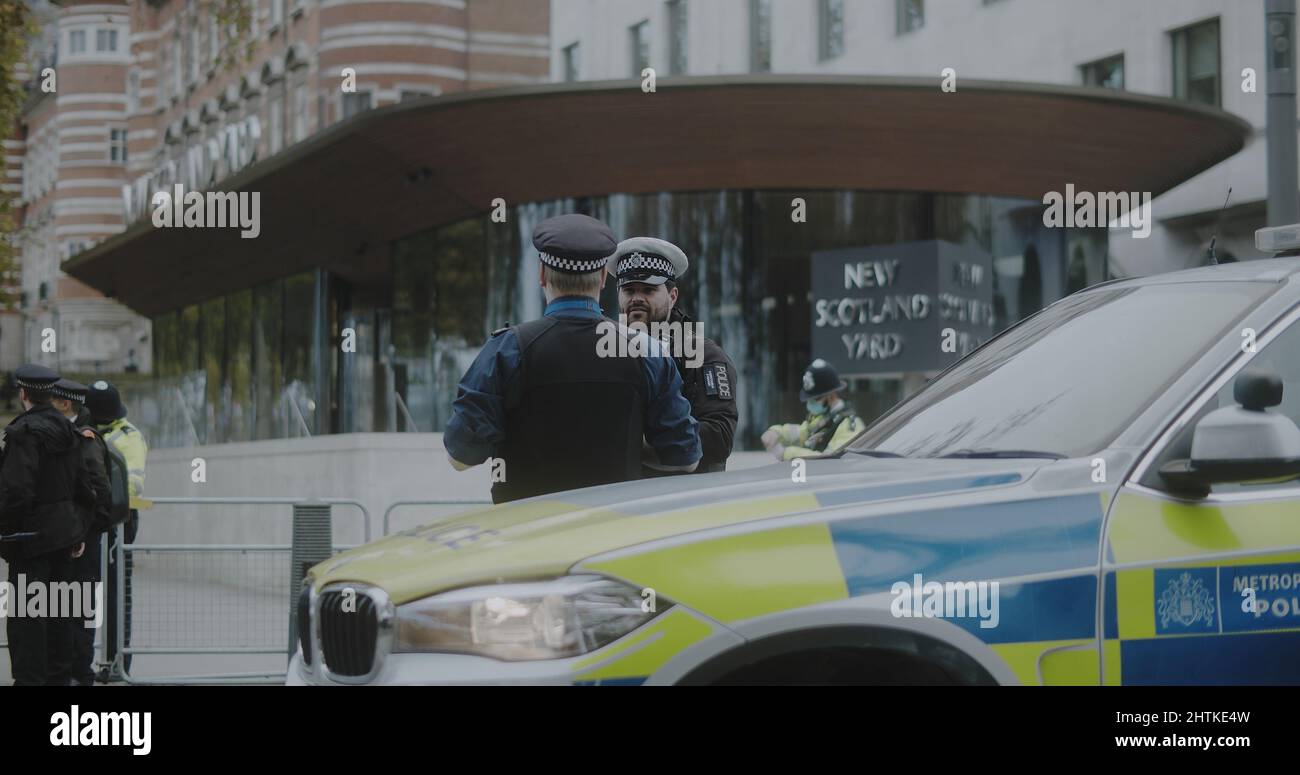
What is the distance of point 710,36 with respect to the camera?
38.1m

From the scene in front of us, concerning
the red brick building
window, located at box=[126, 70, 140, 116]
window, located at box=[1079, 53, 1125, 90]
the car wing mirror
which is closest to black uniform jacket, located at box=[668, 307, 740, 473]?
the car wing mirror

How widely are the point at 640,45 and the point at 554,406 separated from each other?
38072mm

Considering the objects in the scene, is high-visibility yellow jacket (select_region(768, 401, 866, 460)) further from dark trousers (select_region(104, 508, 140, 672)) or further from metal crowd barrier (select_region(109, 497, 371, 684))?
dark trousers (select_region(104, 508, 140, 672))

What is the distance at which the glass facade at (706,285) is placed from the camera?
18.7 metres

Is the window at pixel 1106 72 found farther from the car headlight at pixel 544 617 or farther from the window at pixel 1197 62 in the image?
the car headlight at pixel 544 617

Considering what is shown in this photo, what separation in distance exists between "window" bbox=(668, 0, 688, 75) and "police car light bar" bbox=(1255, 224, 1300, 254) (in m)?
35.6

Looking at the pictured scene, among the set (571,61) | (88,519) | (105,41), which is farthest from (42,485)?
(105,41)

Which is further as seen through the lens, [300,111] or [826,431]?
[300,111]

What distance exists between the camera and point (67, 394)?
9.06 m

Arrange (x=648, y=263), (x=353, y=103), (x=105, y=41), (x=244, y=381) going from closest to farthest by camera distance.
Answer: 1. (x=648, y=263)
2. (x=244, y=381)
3. (x=353, y=103)
4. (x=105, y=41)

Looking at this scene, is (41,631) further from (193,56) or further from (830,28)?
(193,56)

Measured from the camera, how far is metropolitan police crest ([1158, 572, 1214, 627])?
3.34 metres

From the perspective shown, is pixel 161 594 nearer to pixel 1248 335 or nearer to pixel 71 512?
pixel 71 512
